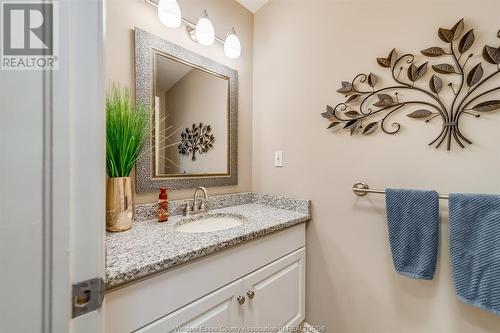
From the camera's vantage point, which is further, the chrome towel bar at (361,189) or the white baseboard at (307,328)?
the white baseboard at (307,328)

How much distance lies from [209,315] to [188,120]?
106 centimetres

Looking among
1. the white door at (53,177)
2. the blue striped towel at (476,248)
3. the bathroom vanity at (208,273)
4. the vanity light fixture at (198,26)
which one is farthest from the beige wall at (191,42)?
the blue striped towel at (476,248)

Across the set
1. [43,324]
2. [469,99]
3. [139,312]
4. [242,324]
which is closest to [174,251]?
[139,312]

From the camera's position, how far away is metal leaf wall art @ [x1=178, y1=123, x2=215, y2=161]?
1.38 meters

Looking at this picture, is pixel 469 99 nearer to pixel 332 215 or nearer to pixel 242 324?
pixel 332 215

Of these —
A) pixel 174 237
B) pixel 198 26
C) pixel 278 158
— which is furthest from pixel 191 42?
pixel 174 237

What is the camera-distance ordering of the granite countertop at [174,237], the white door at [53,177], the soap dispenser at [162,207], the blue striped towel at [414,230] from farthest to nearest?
the soap dispenser at [162,207] → the blue striped towel at [414,230] → the granite countertop at [174,237] → the white door at [53,177]

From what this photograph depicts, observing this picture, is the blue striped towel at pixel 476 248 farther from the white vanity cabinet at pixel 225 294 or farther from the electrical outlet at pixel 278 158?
the electrical outlet at pixel 278 158

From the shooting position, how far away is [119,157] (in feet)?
3.16

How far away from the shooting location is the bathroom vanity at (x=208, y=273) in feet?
2.24

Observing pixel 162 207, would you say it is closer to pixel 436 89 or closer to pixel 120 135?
pixel 120 135

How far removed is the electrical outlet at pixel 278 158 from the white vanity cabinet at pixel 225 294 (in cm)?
44

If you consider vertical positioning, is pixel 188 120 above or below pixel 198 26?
below

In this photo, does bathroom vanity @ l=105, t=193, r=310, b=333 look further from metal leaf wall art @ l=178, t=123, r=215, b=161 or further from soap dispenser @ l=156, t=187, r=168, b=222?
metal leaf wall art @ l=178, t=123, r=215, b=161
